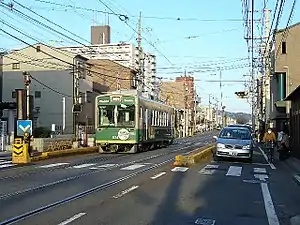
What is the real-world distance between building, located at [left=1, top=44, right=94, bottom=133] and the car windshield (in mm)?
35521

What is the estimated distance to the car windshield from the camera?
28.1 metres

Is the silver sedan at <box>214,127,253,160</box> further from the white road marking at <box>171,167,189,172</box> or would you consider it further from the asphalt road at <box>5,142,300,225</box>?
the asphalt road at <box>5,142,300,225</box>

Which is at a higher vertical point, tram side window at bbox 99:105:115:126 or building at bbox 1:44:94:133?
building at bbox 1:44:94:133

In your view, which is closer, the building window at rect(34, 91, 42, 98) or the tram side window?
the tram side window

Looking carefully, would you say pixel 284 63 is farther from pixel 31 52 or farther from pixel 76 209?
pixel 76 209

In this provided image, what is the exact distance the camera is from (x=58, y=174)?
1862cm

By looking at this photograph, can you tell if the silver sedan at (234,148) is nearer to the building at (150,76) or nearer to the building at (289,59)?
the building at (289,59)

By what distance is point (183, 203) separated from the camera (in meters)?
12.1

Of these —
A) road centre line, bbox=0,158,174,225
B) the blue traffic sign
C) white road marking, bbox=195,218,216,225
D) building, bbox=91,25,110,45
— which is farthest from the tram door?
building, bbox=91,25,110,45

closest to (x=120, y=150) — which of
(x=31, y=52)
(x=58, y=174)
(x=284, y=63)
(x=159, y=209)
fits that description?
(x=58, y=174)

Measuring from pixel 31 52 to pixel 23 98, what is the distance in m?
36.6

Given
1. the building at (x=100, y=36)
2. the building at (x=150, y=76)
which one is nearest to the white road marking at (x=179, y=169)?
the building at (x=150, y=76)

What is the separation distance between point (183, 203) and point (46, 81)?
52.6 metres

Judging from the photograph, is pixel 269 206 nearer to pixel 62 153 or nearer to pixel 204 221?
pixel 204 221
